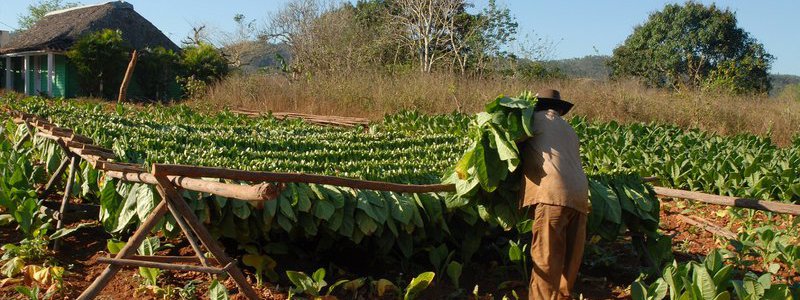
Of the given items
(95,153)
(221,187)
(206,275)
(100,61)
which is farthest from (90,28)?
(221,187)

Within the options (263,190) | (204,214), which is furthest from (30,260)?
(263,190)

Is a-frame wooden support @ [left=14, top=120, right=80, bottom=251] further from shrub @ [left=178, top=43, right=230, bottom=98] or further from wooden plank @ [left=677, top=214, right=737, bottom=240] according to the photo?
shrub @ [left=178, top=43, right=230, bottom=98]

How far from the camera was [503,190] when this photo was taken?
4.54m

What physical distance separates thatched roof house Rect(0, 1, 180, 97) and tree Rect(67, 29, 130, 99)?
1.40m

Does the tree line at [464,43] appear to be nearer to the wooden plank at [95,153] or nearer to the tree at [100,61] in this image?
the tree at [100,61]

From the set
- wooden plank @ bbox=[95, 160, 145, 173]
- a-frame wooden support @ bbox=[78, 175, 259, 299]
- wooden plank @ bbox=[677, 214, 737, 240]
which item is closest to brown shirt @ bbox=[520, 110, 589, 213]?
a-frame wooden support @ bbox=[78, 175, 259, 299]

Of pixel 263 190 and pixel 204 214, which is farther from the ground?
pixel 263 190

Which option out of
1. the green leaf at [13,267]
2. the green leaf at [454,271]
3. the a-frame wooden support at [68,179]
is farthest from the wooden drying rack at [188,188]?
the a-frame wooden support at [68,179]

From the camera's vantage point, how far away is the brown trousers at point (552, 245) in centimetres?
419

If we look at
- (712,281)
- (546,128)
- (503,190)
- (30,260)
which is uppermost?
(546,128)

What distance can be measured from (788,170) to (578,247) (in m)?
4.21

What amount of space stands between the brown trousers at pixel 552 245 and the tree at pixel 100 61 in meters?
21.2

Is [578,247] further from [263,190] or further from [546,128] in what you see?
[263,190]

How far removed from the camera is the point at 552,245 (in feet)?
13.8
